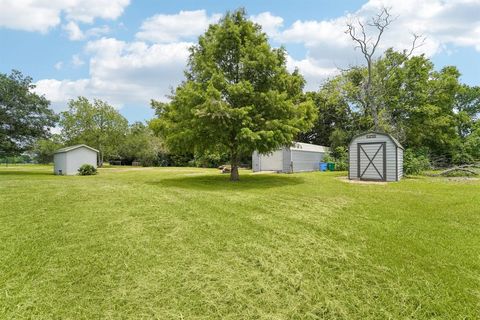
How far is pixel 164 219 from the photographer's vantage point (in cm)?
581

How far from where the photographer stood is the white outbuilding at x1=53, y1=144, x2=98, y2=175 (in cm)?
2152

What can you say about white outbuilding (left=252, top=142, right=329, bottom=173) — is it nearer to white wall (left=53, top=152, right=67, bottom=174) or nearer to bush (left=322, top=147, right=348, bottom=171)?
bush (left=322, top=147, right=348, bottom=171)

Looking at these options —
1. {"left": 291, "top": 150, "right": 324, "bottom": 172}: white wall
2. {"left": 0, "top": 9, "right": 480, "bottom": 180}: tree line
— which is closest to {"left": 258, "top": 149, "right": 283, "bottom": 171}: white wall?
{"left": 291, "top": 150, "right": 324, "bottom": 172}: white wall

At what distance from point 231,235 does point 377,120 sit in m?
21.9

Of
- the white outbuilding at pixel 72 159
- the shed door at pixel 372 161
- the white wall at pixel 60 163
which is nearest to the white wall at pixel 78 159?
the white outbuilding at pixel 72 159

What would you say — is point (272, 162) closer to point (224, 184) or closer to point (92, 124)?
point (224, 184)

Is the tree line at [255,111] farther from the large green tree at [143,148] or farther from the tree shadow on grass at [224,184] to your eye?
the tree shadow on grass at [224,184]

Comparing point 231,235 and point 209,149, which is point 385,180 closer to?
point 209,149

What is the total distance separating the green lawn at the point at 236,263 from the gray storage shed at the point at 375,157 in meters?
7.69

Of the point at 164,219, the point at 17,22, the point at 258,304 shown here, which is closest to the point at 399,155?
the point at 164,219

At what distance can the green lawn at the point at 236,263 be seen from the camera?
296 centimetres

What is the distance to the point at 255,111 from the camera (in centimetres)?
1234

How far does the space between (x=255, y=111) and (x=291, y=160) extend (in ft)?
32.1

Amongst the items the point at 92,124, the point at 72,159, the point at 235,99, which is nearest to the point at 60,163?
the point at 72,159
